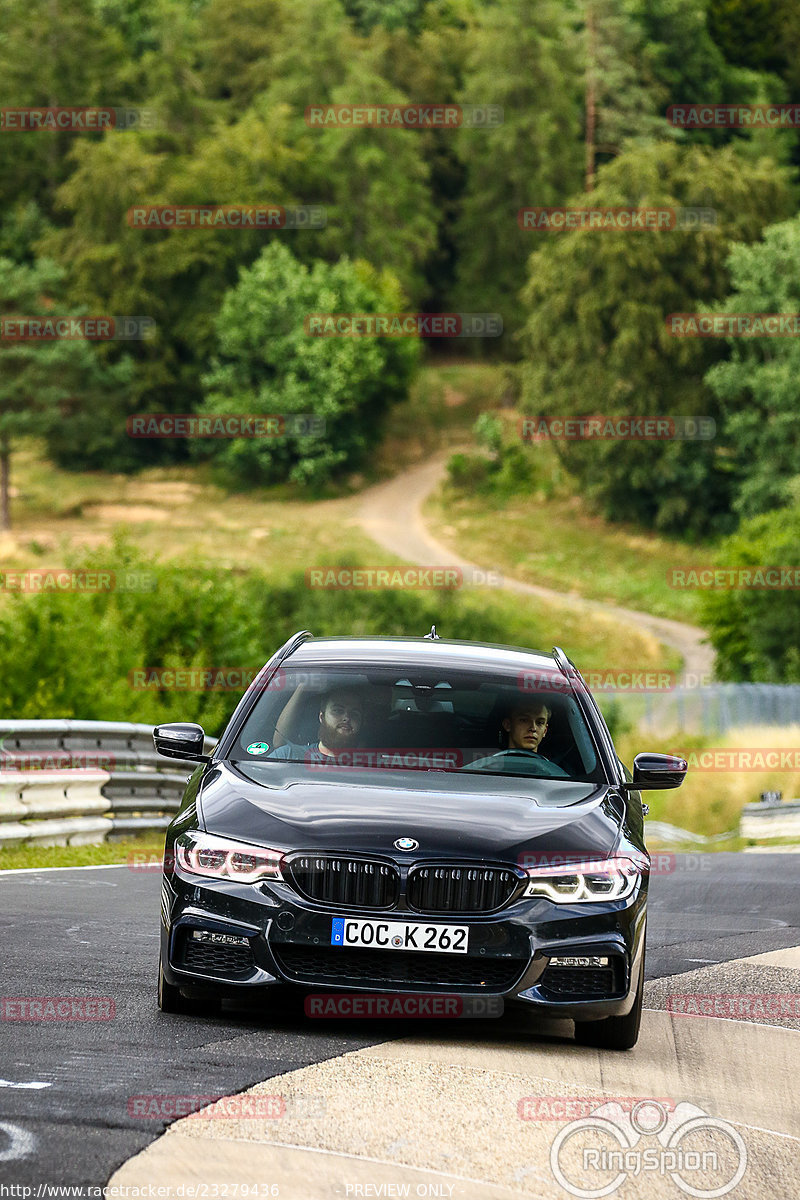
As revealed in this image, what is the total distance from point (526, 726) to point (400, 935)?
1.63 meters

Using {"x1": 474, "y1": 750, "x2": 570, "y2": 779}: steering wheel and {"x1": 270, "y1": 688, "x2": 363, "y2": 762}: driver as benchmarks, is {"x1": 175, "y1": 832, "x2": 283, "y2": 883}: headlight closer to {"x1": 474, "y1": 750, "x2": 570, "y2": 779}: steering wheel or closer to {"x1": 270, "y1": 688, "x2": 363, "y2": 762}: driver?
{"x1": 270, "y1": 688, "x2": 363, "y2": 762}: driver

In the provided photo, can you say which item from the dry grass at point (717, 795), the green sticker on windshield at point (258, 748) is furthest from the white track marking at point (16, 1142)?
the dry grass at point (717, 795)

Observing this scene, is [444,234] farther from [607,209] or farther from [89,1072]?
[89,1072]

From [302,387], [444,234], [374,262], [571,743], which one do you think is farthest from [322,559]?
[571,743]

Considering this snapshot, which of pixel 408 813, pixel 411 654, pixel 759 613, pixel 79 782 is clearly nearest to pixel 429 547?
pixel 759 613

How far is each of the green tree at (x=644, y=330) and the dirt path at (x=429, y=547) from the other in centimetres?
669

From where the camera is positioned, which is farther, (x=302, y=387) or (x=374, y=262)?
(x=374, y=262)

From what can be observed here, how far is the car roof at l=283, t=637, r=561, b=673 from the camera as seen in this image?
8.38m

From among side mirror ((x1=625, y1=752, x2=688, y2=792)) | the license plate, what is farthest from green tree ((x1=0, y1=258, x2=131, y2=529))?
the license plate

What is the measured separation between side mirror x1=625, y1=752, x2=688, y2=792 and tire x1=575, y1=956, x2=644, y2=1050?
1.01 meters

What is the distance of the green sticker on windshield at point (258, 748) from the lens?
790cm

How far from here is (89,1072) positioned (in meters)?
6.11

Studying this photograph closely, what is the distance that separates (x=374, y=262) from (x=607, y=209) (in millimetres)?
27598

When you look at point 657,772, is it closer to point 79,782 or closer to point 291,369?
point 79,782
